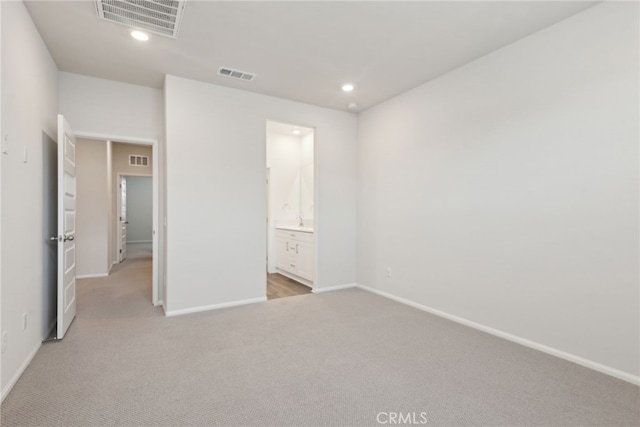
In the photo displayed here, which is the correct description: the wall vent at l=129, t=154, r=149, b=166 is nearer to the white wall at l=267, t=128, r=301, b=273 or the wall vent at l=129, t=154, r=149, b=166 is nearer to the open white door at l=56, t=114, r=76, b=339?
the white wall at l=267, t=128, r=301, b=273

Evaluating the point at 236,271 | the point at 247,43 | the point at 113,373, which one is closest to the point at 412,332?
the point at 236,271

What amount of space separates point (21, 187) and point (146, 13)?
1.57m

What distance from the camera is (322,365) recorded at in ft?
7.73

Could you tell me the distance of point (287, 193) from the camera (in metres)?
6.15

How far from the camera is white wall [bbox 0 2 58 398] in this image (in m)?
1.98

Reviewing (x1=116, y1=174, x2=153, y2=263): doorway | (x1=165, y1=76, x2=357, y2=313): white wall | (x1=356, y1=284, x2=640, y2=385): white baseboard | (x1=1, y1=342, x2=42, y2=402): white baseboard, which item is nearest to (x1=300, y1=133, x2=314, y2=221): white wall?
(x1=165, y1=76, x2=357, y2=313): white wall

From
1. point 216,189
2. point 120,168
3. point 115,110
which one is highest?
point 115,110

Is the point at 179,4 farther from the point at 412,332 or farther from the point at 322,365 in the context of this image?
the point at 412,332

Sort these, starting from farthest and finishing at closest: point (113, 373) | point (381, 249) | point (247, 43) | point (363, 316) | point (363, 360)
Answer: point (381, 249)
point (363, 316)
point (247, 43)
point (363, 360)
point (113, 373)

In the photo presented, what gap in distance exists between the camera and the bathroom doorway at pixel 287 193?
5.57 metres

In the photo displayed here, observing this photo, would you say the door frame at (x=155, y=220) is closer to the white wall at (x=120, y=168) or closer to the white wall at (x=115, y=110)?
the white wall at (x=115, y=110)

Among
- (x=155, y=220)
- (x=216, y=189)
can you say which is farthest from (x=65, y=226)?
(x=216, y=189)

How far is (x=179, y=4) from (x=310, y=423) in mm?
2903

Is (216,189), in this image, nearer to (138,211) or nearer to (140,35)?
(140,35)
